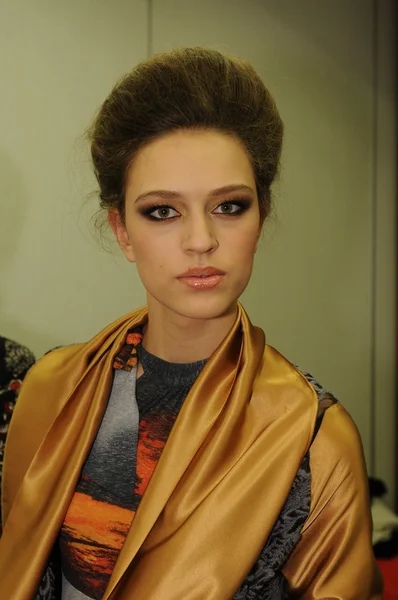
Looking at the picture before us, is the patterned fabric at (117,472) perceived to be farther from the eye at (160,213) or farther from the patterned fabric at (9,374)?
the patterned fabric at (9,374)

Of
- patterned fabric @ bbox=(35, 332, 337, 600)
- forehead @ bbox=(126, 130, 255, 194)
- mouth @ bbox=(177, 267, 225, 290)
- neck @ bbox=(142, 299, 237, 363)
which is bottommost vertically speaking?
patterned fabric @ bbox=(35, 332, 337, 600)

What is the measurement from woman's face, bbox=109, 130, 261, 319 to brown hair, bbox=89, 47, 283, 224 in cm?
2

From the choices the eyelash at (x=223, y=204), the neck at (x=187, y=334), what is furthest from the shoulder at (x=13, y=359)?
the eyelash at (x=223, y=204)

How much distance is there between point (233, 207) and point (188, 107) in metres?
0.14

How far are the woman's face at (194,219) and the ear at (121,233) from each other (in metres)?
0.06

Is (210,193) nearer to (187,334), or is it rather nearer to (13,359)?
(187,334)

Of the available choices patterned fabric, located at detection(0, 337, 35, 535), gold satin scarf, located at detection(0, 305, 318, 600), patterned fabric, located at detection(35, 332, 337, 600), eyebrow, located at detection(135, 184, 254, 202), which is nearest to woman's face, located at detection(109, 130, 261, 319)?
eyebrow, located at detection(135, 184, 254, 202)

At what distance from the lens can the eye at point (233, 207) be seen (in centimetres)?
85

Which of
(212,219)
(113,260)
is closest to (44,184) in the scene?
(113,260)

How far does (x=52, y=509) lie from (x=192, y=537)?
23cm

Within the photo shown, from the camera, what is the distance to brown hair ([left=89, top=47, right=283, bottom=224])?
32.8 inches

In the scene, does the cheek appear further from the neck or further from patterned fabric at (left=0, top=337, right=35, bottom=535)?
patterned fabric at (left=0, top=337, right=35, bottom=535)

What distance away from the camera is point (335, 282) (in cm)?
200

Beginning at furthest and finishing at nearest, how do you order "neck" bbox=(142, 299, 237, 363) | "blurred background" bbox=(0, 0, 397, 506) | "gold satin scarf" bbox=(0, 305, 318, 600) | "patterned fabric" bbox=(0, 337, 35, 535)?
"blurred background" bbox=(0, 0, 397, 506) < "patterned fabric" bbox=(0, 337, 35, 535) < "neck" bbox=(142, 299, 237, 363) < "gold satin scarf" bbox=(0, 305, 318, 600)
